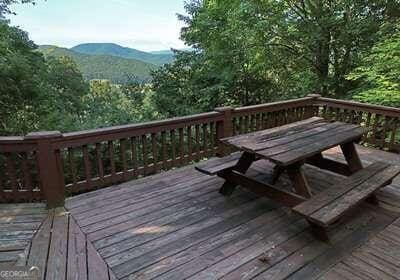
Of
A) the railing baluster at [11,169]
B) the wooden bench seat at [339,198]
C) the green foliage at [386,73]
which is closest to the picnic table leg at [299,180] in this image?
the wooden bench seat at [339,198]

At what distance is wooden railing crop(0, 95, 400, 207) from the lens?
2787mm

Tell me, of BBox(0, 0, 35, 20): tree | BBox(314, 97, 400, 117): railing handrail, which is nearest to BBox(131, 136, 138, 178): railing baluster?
BBox(314, 97, 400, 117): railing handrail

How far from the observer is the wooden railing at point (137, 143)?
9.14 feet

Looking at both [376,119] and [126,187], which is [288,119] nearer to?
[376,119]

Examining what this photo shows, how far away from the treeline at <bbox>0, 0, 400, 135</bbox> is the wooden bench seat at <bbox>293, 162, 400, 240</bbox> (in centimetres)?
256

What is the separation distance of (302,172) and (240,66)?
206 inches

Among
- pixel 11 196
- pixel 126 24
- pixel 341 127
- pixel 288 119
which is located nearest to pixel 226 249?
pixel 341 127

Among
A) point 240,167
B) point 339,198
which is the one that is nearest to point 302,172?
point 339,198

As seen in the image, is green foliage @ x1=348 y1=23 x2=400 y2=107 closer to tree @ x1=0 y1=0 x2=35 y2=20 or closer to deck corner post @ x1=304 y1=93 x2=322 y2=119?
deck corner post @ x1=304 y1=93 x2=322 y2=119

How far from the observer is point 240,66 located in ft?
24.6

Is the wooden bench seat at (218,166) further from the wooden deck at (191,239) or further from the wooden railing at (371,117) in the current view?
the wooden railing at (371,117)

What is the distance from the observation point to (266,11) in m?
6.88

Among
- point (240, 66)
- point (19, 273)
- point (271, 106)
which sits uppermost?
point (240, 66)

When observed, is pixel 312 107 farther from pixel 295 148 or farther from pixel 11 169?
pixel 11 169
